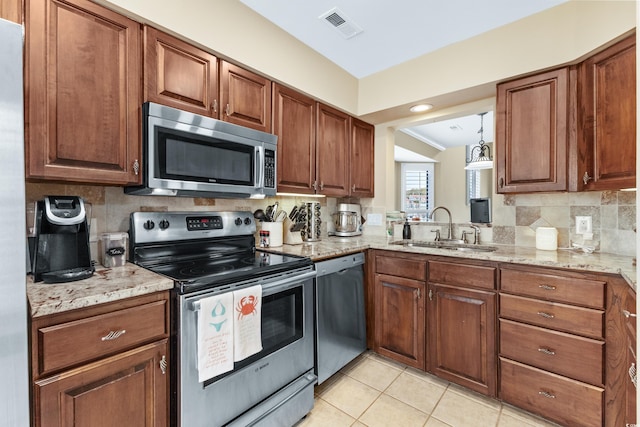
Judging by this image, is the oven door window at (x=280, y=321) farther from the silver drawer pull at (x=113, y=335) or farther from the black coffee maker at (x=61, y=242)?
the black coffee maker at (x=61, y=242)

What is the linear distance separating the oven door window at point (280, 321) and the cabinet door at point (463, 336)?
981 mm

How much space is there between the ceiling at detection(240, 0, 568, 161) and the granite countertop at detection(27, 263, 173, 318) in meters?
1.75

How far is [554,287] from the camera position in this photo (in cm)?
161

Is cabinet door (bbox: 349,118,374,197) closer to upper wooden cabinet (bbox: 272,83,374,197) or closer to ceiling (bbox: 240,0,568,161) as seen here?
upper wooden cabinet (bbox: 272,83,374,197)

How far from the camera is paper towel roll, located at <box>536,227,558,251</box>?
2.03 m

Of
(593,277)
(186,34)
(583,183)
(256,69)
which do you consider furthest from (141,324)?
(583,183)

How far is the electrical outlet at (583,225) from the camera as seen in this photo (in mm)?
1947

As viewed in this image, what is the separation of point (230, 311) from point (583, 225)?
2.34m

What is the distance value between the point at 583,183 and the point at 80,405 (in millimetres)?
2769

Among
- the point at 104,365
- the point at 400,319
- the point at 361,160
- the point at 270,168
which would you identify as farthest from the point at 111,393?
the point at 361,160

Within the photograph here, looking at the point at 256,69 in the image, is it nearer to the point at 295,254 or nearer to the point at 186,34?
the point at 186,34

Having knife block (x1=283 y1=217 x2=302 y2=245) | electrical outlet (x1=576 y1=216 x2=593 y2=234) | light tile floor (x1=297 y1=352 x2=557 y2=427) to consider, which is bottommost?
light tile floor (x1=297 y1=352 x2=557 y2=427)

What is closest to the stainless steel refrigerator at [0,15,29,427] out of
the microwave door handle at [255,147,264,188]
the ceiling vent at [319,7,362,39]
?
the microwave door handle at [255,147,264,188]

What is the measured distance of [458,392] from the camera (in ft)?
6.40
